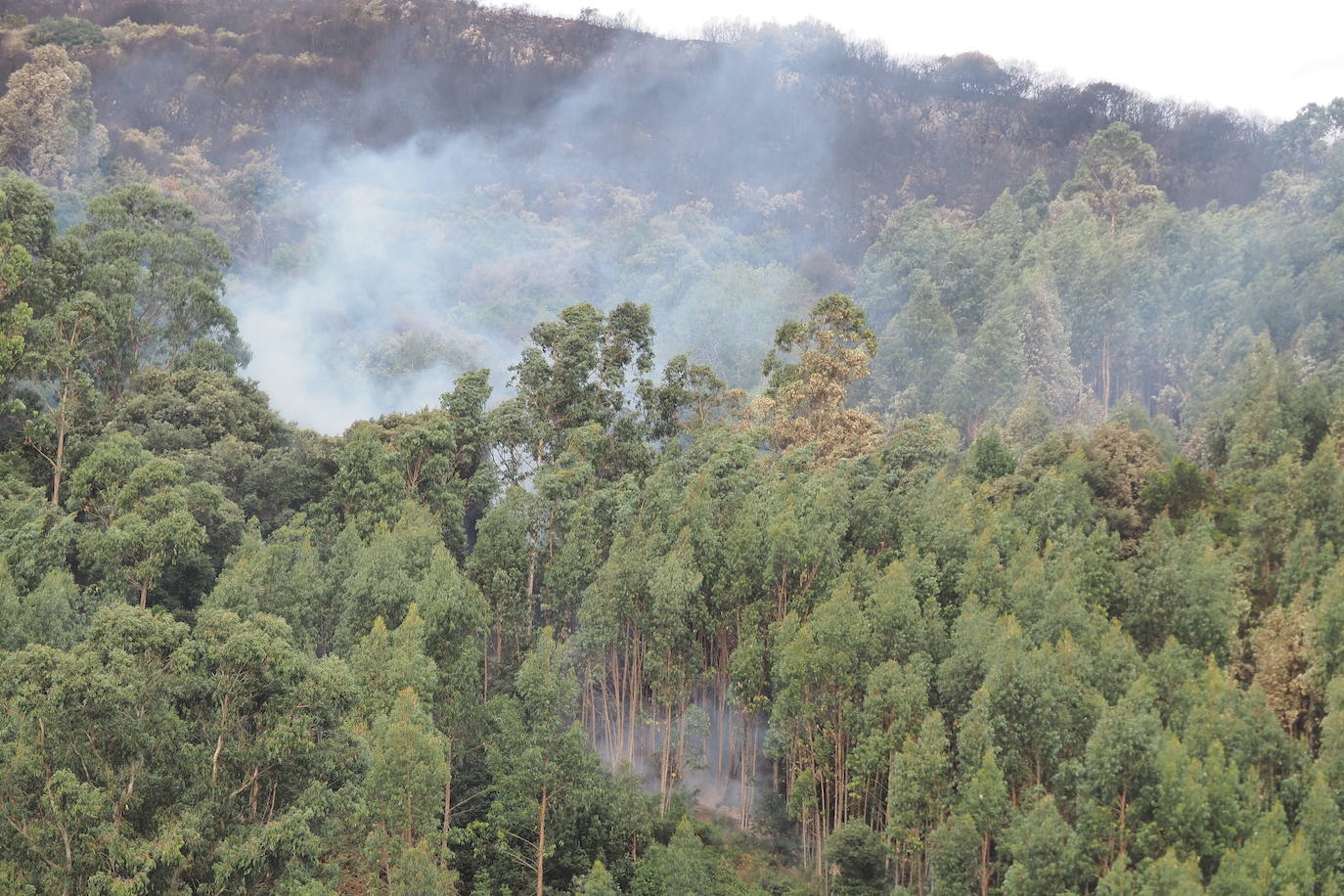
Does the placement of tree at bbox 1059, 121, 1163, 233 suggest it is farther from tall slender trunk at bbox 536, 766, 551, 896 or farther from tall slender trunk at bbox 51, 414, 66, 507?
tall slender trunk at bbox 536, 766, 551, 896

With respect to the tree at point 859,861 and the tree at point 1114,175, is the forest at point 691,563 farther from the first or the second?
the tree at point 1114,175

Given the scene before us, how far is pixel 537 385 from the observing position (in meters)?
46.3

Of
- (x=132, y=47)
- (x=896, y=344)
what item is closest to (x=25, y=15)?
(x=132, y=47)

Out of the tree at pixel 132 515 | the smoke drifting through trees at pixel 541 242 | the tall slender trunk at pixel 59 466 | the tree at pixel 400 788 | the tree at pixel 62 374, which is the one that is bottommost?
the tree at pixel 400 788

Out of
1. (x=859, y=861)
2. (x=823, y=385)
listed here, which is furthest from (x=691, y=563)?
(x=823, y=385)

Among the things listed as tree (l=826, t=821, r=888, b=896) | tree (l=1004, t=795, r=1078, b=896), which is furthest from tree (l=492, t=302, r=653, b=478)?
tree (l=1004, t=795, r=1078, b=896)

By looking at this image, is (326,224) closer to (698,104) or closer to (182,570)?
(698,104)

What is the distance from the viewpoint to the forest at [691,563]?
25.0 metres

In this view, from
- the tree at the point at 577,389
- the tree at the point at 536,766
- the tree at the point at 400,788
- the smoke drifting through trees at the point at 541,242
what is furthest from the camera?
the smoke drifting through trees at the point at 541,242

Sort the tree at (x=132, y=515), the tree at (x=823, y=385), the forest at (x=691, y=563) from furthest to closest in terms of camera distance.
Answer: the tree at (x=823, y=385) → the tree at (x=132, y=515) → the forest at (x=691, y=563)

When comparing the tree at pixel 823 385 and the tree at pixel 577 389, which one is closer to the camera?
the tree at pixel 823 385

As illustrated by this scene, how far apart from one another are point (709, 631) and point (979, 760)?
10.8 m

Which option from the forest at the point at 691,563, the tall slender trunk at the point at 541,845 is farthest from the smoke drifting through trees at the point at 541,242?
the tall slender trunk at the point at 541,845

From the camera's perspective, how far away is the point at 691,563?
35.7 m
